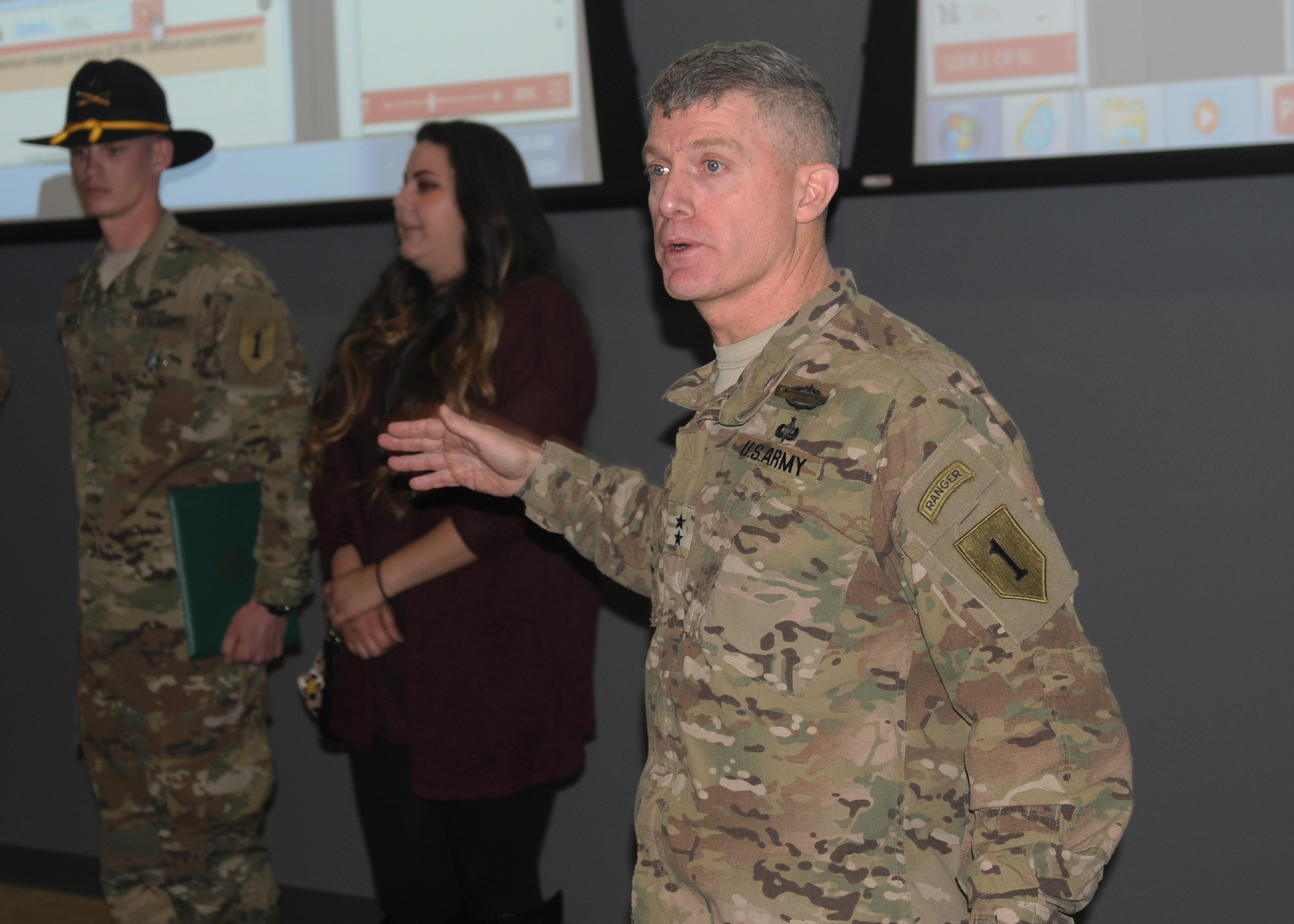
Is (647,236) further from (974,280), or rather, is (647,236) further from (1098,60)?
(1098,60)

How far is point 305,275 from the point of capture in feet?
8.96

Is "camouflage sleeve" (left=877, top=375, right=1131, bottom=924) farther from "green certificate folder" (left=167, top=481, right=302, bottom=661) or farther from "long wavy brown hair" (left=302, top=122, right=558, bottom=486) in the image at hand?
"green certificate folder" (left=167, top=481, right=302, bottom=661)

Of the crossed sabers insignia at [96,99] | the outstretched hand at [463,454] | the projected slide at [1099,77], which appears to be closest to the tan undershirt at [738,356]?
the outstretched hand at [463,454]

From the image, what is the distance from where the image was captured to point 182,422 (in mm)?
2197

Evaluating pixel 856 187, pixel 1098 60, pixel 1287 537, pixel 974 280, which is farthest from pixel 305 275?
pixel 1287 537

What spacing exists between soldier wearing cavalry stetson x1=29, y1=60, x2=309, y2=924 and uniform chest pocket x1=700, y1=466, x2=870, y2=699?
134cm

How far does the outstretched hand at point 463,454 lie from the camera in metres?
1.33

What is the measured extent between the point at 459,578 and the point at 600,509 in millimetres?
597

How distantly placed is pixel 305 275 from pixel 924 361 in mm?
2052

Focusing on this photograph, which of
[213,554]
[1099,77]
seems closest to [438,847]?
[213,554]

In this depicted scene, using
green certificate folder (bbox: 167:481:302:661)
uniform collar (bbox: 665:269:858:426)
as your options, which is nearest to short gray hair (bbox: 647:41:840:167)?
uniform collar (bbox: 665:269:858:426)

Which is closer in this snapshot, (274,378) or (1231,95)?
(1231,95)

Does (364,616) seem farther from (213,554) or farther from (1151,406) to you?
(1151,406)

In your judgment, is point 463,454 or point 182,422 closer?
point 463,454
